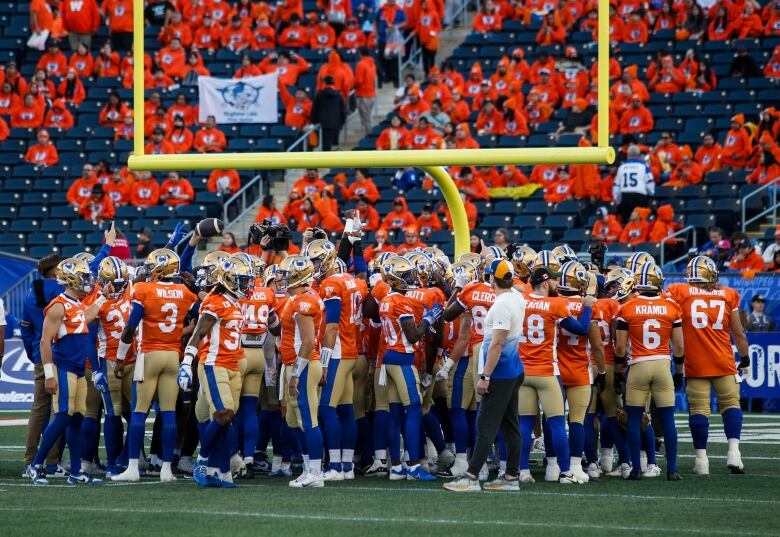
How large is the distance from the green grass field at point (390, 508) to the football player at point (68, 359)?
0.76 ft

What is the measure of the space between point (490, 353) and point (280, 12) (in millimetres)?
14815

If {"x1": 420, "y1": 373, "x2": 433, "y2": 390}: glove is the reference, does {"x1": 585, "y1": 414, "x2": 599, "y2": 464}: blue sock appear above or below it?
below

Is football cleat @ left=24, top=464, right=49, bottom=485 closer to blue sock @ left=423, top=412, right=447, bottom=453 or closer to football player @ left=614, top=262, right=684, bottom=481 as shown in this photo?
blue sock @ left=423, top=412, right=447, bottom=453

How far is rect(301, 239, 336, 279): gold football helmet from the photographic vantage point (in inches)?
425

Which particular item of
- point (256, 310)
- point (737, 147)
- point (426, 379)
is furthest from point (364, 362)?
point (737, 147)

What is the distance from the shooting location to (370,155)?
35.1ft

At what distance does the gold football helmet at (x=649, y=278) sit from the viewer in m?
10.9

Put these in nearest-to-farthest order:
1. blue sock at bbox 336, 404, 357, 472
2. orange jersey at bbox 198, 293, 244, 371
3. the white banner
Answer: orange jersey at bbox 198, 293, 244, 371, blue sock at bbox 336, 404, 357, 472, the white banner

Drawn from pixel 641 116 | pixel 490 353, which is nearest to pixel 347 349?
pixel 490 353

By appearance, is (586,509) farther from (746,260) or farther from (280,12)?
(280,12)

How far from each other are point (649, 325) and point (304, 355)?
2598 mm

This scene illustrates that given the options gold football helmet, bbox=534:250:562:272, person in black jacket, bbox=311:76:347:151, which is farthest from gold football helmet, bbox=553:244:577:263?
person in black jacket, bbox=311:76:347:151

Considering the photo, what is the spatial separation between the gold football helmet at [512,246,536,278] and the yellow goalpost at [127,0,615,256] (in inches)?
30.3

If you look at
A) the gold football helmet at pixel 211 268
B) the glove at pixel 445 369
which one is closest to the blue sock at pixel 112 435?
the gold football helmet at pixel 211 268
